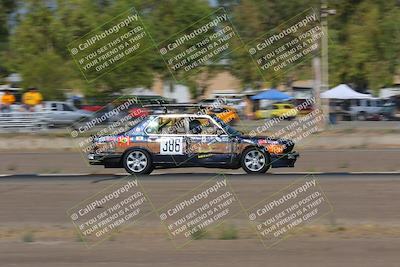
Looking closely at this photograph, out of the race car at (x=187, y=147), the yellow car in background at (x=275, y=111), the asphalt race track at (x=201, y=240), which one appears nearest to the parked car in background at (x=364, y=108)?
the yellow car in background at (x=275, y=111)

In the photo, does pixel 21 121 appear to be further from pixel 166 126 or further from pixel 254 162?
pixel 254 162

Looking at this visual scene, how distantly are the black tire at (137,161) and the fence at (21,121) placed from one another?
1320 cm

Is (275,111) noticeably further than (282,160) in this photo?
Yes

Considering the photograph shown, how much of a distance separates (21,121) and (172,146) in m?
14.1

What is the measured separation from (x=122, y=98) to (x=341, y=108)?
1716cm

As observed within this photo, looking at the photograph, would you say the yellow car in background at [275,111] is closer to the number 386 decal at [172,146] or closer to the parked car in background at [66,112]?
the parked car in background at [66,112]

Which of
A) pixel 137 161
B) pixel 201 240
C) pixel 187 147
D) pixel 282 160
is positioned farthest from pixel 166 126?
pixel 201 240

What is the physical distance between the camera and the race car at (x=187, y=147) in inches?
619

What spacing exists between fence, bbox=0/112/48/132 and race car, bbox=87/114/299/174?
12997 mm

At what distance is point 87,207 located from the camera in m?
11.4

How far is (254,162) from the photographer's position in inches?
622

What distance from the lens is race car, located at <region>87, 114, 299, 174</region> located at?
15734mm

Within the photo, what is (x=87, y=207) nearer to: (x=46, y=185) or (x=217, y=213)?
(x=217, y=213)

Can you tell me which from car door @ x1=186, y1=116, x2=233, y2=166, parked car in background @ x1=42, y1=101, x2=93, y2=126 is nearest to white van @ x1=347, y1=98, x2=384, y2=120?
parked car in background @ x1=42, y1=101, x2=93, y2=126
